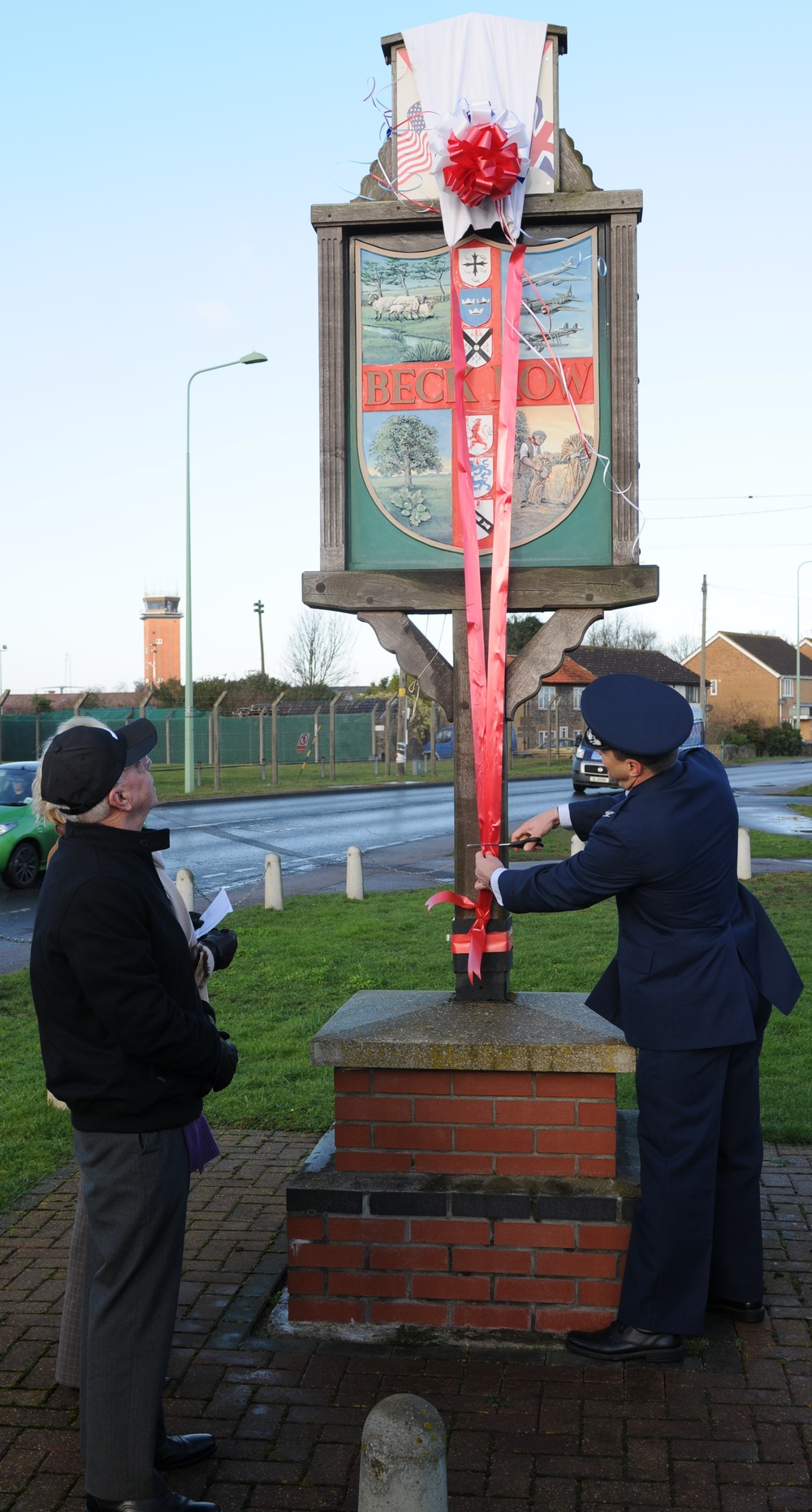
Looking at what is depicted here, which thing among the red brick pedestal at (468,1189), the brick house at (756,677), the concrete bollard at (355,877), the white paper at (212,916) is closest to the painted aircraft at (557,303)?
the white paper at (212,916)

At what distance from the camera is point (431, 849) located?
17.5 meters

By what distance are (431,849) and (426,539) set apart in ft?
43.7

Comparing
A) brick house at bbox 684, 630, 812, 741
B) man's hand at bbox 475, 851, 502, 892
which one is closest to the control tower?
brick house at bbox 684, 630, 812, 741

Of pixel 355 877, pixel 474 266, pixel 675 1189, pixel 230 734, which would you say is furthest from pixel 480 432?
pixel 230 734

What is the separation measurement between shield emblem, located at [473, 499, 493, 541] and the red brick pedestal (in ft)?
5.23

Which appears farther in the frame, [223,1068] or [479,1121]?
[479,1121]

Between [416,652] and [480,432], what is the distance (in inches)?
29.6

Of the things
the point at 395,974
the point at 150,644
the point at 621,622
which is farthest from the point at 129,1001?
the point at 150,644

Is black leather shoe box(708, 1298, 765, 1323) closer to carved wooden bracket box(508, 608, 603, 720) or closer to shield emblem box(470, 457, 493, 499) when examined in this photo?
carved wooden bracket box(508, 608, 603, 720)

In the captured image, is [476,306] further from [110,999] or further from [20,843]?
[20,843]

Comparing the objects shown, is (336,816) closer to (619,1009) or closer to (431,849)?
(431,849)

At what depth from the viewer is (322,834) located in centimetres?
1966

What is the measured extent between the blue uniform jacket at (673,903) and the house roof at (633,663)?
59287mm

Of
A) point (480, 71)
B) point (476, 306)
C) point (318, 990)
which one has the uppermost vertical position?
point (480, 71)
